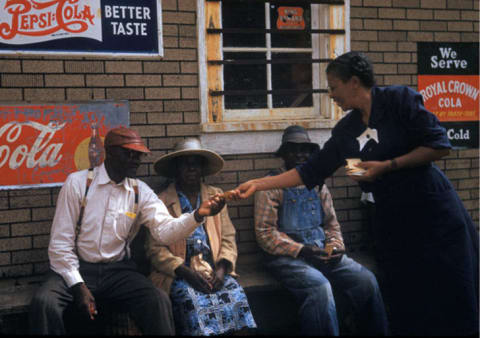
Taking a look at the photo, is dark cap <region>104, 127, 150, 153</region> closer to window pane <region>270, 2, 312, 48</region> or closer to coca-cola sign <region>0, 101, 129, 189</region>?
coca-cola sign <region>0, 101, 129, 189</region>

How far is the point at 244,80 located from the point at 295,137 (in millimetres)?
803

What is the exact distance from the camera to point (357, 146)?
9.89ft

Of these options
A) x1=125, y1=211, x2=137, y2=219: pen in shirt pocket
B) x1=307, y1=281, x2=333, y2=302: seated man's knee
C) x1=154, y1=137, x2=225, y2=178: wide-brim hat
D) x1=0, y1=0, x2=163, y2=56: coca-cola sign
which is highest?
x1=0, y1=0, x2=163, y2=56: coca-cola sign

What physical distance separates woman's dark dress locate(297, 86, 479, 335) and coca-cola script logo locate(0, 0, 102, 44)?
2.48 meters

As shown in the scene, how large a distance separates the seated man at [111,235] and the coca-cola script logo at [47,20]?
3.48ft

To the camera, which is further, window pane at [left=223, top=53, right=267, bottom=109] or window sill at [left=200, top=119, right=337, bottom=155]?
window pane at [left=223, top=53, right=267, bottom=109]

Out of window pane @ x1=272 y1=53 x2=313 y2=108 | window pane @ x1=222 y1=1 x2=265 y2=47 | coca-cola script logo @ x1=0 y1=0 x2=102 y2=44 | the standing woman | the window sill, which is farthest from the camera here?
window pane @ x1=272 y1=53 x2=313 y2=108

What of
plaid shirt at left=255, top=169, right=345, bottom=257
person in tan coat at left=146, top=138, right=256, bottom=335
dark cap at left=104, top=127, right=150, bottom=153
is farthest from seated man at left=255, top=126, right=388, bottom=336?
dark cap at left=104, top=127, right=150, bottom=153

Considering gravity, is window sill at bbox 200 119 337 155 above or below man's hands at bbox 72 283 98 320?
above

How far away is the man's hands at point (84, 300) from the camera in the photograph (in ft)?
10.4

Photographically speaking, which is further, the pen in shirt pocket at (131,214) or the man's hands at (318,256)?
the man's hands at (318,256)

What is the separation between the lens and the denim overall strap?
4.16 m

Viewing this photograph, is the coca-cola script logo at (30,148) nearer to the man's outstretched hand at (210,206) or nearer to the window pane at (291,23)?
the man's outstretched hand at (210,206)

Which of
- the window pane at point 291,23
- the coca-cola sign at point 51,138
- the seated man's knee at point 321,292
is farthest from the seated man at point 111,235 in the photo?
the window pane at point 291,23
